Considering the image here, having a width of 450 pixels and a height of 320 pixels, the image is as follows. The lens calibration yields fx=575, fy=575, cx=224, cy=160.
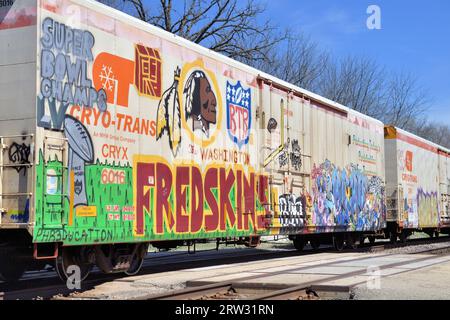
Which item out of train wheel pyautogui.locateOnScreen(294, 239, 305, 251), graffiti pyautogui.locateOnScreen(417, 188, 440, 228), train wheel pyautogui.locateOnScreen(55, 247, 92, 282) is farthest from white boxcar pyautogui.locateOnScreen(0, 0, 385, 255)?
graffiti pyautogui.locateOnScreen(417, 188, 440, 228)

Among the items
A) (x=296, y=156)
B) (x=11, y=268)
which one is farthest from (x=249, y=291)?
(x=296, y=156)

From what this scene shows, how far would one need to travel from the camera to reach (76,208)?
326 inches

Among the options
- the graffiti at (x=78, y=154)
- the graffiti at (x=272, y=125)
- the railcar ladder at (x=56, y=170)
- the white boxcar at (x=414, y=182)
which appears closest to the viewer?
the railcar ladder at (x=56, y=170)

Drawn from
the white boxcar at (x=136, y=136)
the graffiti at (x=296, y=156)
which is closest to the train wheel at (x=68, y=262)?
the white boxcar at (x=136, y=136)

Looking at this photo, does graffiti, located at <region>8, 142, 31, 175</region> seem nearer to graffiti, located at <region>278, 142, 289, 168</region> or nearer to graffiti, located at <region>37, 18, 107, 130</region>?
graffiti, located at <region>37, 18, 107, 130</region>

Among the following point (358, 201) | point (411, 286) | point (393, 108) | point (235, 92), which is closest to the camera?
point (411, 286)

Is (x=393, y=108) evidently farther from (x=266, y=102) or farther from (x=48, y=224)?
(x=48, y=224)

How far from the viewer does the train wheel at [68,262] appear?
8.57m

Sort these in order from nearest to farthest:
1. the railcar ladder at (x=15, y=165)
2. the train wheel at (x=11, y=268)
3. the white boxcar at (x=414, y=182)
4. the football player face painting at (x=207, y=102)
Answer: the railcar ladder at (x=15, y=165) → the train wheel at (x=11, y=268) → the football player face painting at (x=207, y=102) → the white boxcar at (x=414, y=182)

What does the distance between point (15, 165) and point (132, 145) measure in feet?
6.75

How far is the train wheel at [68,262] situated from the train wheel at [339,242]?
408 inches

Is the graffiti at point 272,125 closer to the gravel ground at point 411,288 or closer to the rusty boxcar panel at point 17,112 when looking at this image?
the gravel ground at point 411,288

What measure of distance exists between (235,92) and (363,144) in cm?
769
